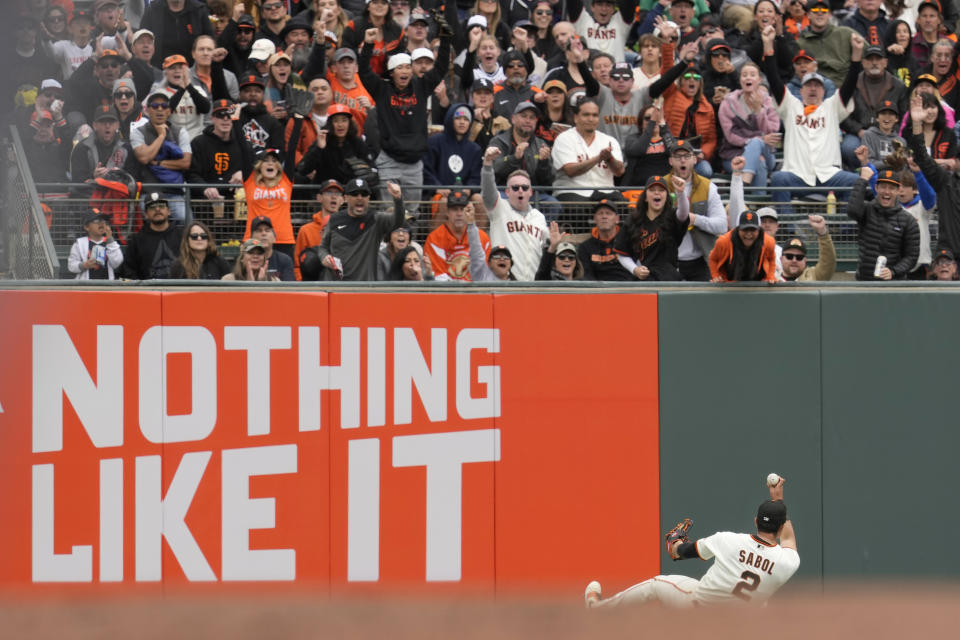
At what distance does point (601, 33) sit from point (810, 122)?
275cm

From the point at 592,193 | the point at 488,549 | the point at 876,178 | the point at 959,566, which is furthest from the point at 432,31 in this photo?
the point at 959,566

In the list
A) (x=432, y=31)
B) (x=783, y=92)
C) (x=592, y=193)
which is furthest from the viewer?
(x=432, y=31)

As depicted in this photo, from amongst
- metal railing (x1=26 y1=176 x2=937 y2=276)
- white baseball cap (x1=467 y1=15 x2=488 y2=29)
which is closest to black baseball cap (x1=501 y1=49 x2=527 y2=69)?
white baseball cap (x1=467 y1=15 x2=488 y2=29)

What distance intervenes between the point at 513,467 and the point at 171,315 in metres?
2.90

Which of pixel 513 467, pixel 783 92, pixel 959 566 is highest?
pixel 783 92

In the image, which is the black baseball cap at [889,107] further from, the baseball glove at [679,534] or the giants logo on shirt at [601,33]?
the baseball glove at [679,534]

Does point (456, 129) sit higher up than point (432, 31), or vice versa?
point (432, 31)

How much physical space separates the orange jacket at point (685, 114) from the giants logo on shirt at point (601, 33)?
1.81 m

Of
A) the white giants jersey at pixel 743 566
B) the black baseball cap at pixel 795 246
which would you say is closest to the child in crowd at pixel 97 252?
the white giants jersey at pixel 743 566

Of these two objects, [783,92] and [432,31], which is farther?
[432,31]

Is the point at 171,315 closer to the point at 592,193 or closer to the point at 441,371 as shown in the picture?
the point at 441,371

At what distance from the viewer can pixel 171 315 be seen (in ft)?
33.1

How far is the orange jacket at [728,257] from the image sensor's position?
34.3 ft

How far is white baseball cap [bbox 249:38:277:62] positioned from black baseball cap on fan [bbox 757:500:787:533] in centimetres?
695
